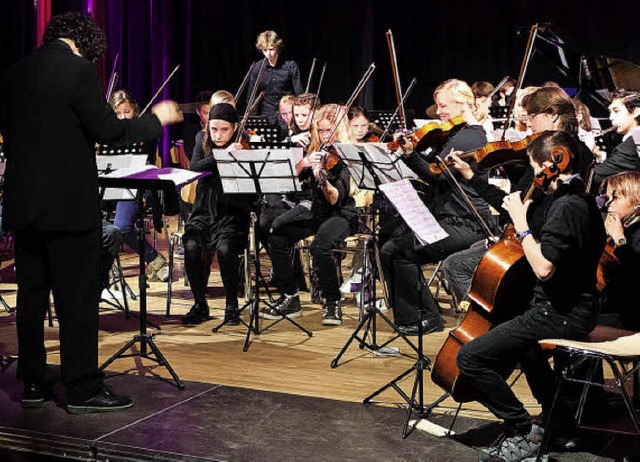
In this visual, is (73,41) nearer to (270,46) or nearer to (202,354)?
(202,354)

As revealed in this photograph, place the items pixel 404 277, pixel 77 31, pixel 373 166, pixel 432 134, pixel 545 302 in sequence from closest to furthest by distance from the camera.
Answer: pixel 545 302, pixel 77 31, pixel 373 166, pixel 432 134, pixel 404 277

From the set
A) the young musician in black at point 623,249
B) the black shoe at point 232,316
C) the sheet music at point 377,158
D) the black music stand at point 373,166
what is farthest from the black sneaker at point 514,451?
the black shoe at point 232,316

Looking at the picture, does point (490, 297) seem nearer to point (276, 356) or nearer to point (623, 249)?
point (623, 249)

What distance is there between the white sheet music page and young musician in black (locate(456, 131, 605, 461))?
73 centimetres

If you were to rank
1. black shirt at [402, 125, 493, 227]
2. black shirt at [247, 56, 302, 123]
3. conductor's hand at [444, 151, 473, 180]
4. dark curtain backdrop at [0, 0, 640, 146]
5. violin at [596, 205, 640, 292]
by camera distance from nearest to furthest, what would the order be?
1. violin at [596, 205, 640, 292]
2. conductor's hand at [444, 151, 473, 180]
3. black shirt at [402, 125, 493, 227]
4. black shirt at [247, 56, 302, 123]
5. dark curtain backdrop at [0, 0, 640, 146]

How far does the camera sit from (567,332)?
3.20 m

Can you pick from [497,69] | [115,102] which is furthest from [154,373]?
[497,69]

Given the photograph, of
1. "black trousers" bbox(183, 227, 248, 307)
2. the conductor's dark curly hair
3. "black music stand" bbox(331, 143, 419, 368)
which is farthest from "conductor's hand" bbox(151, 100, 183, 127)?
"black trousers" bbox(183, 227, 248, 307)

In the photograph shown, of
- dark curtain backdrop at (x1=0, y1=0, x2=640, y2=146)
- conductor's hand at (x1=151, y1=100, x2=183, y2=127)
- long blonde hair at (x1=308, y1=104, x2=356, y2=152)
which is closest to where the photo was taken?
conductor's hand at (x1=151, y1=100, x2=183, y2=127)

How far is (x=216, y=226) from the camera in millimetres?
5695

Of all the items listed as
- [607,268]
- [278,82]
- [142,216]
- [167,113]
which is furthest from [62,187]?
[278,82]

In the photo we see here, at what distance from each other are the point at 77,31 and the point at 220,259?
2.29m

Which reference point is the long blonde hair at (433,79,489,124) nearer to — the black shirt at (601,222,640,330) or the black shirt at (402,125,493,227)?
the black shirt at (402,125,493,227)

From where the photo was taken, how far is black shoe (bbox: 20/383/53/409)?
3.73m
